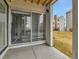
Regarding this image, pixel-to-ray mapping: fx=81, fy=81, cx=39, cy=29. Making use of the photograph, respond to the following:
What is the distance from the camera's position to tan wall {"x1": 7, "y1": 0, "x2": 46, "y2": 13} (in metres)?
4.76

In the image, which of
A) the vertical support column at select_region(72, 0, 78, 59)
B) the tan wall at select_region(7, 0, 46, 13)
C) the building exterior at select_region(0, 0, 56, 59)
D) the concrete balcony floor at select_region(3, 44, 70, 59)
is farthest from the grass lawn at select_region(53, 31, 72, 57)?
the tan wall at select_region(7, 0, 46, 13)

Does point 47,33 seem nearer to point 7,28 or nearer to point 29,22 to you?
point 29,22

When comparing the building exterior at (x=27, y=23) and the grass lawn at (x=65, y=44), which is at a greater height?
the building exterior at (x=27, y=23)

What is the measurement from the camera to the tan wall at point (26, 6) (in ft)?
15.6

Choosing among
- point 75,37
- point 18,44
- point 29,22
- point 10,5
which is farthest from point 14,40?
point 75,37

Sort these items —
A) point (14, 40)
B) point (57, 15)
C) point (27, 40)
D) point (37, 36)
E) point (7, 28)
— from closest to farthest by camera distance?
1. point (7, 28)
2. point (14, 40)
3. point (27, 40)
4. point (37, 36)
5. point (57, 15)

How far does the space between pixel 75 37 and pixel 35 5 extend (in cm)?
447

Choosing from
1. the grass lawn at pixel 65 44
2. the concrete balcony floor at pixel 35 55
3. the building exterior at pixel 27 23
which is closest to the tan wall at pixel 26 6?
the building exterior at pixel 27 23

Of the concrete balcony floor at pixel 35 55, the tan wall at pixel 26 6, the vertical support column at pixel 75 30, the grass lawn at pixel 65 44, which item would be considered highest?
the tan wall at pixel 26 6

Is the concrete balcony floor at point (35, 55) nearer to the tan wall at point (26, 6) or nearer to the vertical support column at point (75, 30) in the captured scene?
the vertical support column at point (75, 30)

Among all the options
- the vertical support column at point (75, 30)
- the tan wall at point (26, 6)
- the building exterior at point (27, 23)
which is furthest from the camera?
the tan wall at point (26, 6)

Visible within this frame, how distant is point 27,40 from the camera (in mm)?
5340

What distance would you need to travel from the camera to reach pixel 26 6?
17.1 feet

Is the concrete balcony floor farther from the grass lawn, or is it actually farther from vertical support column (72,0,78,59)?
vertical support column (72,0,78,59)
